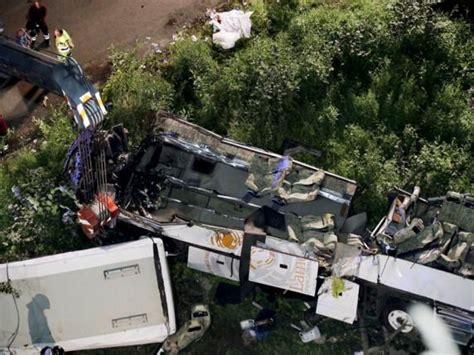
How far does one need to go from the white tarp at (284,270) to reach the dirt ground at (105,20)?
5179mm

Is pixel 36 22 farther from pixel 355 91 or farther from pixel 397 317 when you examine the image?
pixel 397 317

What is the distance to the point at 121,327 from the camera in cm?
1084

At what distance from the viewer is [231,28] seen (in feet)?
44.5

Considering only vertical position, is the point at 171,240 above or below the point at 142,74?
below

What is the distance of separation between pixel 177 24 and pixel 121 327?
640 cm

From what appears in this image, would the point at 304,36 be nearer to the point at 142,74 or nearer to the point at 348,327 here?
A: the point at 142,74

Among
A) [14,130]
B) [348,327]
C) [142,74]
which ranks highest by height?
[142,74]

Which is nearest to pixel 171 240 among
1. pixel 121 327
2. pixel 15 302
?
pixel 121 327

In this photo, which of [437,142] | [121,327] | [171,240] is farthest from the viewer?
[437,142]

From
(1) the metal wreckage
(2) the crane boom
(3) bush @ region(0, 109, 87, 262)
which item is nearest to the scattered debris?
(1) the metal wreckage

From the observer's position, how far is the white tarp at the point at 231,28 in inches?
530

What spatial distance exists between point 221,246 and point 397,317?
10.1ft

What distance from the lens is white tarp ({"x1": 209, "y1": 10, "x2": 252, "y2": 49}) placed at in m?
13.5

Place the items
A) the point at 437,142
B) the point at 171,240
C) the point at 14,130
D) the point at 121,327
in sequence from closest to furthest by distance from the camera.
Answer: the point at 121,327 < the point at 171,240 < the point at 437,142 < the point at 14,130
